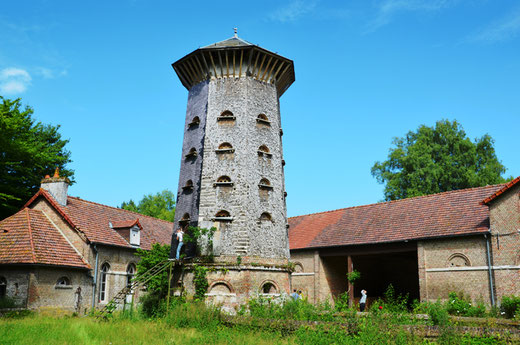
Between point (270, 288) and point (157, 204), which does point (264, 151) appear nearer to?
point (270, 288)

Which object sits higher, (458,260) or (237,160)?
(237,160)

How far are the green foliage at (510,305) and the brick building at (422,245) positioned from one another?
2.44ft

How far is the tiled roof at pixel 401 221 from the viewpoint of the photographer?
2275cm

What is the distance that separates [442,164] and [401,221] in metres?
15.6

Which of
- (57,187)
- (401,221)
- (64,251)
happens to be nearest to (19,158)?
(57,187)

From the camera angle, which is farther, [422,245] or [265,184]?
[422,245]

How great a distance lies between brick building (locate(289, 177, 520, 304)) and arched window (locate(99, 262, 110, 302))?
38.8ft

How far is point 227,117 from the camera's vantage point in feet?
69.7

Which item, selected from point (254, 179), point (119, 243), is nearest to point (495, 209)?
point (254, 179)

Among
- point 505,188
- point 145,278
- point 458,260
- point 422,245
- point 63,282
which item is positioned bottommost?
point 63,282

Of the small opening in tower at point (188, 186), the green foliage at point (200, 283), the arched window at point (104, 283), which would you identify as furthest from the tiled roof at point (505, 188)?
the arched window at point (104, 283)

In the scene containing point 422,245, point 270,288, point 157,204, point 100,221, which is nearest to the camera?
point 270,288

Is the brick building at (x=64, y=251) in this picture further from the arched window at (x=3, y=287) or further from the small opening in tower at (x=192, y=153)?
the small opening in tower at (x=192, y=153)

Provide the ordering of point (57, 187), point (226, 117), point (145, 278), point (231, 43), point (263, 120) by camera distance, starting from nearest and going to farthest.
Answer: point (145, 278)
point (226, 117)
point (263, 120)
point (231, 43)
point (57, 187)
